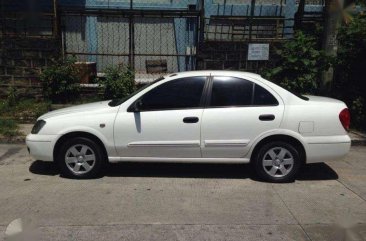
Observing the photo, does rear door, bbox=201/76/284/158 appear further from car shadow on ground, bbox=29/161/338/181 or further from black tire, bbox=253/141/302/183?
car shadow on ground, bbox=29/161/338/181

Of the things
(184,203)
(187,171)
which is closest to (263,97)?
(187,171)

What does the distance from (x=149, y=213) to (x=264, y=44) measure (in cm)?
628

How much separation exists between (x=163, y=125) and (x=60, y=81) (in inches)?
192

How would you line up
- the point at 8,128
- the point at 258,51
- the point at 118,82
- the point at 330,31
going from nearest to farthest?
the point at 8,128, the point at 330,31, the point at 118,82, the point at 258,51

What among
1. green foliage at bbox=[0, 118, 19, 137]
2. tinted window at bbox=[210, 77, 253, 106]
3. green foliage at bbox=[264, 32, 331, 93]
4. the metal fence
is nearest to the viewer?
tinted window at bbox=[210, 77, 253, 106]

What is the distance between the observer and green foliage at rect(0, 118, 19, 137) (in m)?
8.30

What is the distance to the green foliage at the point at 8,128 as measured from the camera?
27.2 feet

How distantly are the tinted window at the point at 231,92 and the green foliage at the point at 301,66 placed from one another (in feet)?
11.8

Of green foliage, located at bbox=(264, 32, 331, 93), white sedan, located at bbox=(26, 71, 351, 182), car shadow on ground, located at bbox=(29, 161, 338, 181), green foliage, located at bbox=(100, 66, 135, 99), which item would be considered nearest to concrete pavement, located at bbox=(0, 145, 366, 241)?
car shadow on ground, located at bbox=(29, 161, 338, 181)

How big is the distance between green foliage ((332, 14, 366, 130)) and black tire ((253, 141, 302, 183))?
395 centimetres

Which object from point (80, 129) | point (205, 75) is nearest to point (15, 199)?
point (80, 129)

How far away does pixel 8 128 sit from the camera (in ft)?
28.3

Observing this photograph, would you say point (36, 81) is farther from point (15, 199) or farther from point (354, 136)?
→ point (354, 136)

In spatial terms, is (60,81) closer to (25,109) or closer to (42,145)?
(25,109)
